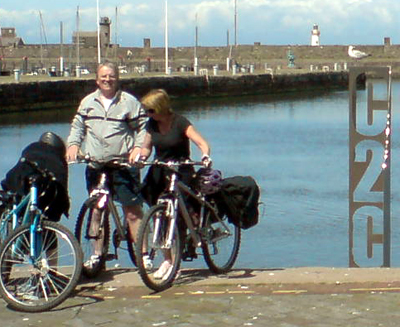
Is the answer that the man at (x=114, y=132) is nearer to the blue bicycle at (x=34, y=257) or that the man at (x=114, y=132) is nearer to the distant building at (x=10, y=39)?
the blue bicycle at (x=34, y=257)

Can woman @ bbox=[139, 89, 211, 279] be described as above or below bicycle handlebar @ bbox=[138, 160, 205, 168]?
above

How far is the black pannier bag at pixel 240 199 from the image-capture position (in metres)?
7.32

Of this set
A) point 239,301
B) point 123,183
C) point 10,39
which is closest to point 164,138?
point 123,183

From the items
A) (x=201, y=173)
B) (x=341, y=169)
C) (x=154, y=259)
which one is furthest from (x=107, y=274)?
(x=341, y=169)

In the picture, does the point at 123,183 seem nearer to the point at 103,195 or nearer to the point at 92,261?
the point at 103,195

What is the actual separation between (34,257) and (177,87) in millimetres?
46634

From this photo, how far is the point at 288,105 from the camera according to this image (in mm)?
49938

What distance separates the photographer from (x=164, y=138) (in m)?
7.04

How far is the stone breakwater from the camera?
135 ft

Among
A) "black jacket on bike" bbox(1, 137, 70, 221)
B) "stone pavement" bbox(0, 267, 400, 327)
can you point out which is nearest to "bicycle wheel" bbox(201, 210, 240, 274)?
"stone pavement" bbox(0, 267, 400, 327)

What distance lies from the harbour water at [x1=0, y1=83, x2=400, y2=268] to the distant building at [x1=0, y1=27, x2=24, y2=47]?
4939 cm

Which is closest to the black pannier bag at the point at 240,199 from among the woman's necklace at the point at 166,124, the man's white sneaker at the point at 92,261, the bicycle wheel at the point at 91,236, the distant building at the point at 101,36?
the woman's necklace at the point at 166,124

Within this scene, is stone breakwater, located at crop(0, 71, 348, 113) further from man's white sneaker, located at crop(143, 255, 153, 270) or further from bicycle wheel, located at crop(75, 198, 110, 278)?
man's white sneaker, located at crop(143, 255, 153, 270)

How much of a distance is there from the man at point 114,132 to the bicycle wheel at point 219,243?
1.79ft
